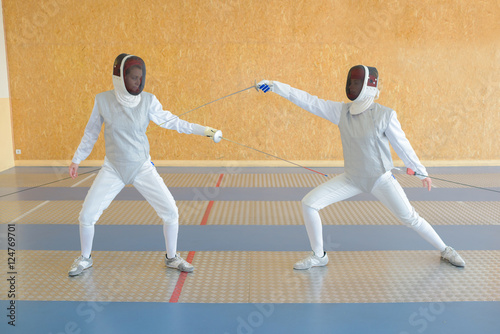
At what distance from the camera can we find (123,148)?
3.16 m

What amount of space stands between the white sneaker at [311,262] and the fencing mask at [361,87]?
1.10 metres

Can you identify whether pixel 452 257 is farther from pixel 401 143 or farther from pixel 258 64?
pixel 258 64

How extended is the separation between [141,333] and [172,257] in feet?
2.93

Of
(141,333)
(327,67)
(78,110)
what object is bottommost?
(141,333)

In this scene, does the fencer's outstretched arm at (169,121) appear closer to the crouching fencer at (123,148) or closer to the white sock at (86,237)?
the crouching fencer at (123,148)

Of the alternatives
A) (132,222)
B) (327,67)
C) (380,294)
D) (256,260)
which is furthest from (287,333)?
(327,67)

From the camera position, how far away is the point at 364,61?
7406 mm

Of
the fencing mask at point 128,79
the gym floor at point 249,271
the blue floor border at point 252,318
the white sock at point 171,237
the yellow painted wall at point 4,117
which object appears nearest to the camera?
the blue floor border at point 252,318

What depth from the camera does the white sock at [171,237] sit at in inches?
131

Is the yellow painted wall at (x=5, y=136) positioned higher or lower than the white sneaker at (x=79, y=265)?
higher

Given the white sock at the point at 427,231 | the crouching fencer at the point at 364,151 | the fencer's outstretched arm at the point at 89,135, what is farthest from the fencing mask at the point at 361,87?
the fencer's outstretched arm at the point at 89,135

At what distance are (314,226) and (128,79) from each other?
1675 mm

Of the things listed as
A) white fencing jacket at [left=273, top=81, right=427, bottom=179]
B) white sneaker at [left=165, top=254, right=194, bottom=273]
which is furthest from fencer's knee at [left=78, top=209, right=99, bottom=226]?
white fencing jacket at [left=273, top=81, right=427, bottom=179]

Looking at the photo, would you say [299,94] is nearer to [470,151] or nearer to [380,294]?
[380,294]
